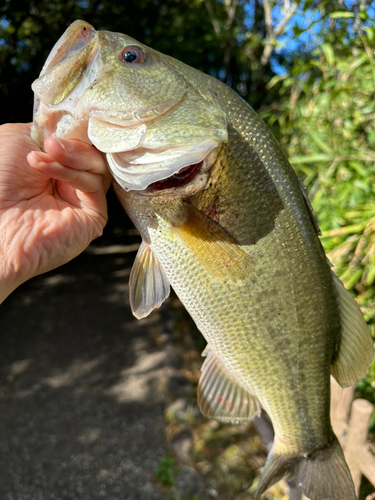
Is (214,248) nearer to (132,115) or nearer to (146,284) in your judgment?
(146,284)

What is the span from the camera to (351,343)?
141 cm

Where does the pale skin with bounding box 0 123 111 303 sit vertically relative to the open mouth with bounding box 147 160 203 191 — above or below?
below

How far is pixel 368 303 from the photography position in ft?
8.61

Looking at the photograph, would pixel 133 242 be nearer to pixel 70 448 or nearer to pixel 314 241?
pixel 70 448

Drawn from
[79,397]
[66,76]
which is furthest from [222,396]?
[79,397]

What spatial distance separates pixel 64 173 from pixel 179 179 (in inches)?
14.8

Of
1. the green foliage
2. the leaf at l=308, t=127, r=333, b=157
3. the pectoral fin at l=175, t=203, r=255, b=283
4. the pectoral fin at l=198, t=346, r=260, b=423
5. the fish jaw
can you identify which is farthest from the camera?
the leaf at l=308, t=127, r=333, b=157

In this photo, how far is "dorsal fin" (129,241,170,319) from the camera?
136 cm

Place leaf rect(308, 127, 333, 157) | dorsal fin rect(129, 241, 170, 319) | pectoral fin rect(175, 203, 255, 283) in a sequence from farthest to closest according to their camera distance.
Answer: leaf rect(308, 127, 333, 157), dorsal fin rect(129, 241, 170, 319), pectoral fin rect(175, 203, 255, 283)

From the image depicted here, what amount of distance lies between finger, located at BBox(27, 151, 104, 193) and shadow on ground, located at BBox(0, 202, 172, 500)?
316cm

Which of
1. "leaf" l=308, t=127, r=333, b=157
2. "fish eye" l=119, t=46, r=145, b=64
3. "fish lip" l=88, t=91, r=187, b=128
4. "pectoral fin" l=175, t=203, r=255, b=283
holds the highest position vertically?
"fish eye" l=119, t=46, r=145, b=64

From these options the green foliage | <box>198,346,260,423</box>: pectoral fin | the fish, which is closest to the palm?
the fish

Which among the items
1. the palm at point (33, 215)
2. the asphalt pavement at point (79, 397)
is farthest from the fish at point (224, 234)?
the asphalt pavement at point (79, 397)

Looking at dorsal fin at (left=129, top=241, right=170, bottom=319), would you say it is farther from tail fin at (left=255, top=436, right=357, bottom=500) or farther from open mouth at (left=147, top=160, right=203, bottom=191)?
tail fin at (left=255, top=436, right=357, bottom=500)
